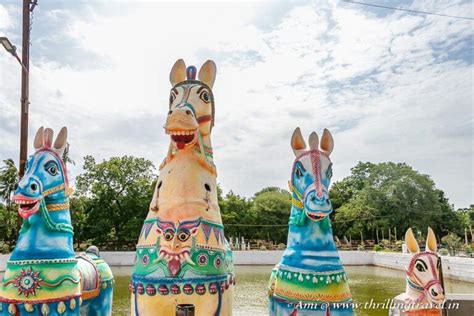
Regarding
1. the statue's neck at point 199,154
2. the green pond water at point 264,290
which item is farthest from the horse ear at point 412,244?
the green pond water at point 264,290

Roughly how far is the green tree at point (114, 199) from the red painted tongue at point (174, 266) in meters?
26.8

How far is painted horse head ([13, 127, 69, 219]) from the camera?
16.8 feet

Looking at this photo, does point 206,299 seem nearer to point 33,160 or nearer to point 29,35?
point 33,160

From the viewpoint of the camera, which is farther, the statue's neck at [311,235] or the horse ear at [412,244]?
the horse ear at [412,244]

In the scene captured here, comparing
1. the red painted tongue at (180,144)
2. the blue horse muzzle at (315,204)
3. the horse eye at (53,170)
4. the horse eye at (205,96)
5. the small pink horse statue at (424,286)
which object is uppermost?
the horse eye at (205,96)

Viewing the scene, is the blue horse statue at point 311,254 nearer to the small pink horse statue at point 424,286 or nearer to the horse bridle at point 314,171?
the horse bridle at point 314,171

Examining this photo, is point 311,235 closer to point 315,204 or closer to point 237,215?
point 315,204

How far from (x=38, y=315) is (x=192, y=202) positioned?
236cm

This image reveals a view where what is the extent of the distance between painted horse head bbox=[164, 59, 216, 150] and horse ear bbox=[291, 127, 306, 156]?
1.06 meters

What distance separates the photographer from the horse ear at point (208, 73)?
5.08m

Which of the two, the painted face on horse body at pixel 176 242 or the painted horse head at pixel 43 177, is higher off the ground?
the painted horse head at pixel 43 177

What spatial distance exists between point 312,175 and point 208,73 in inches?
68.7

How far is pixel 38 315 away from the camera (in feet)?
16.3

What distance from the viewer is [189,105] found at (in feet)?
15.3
